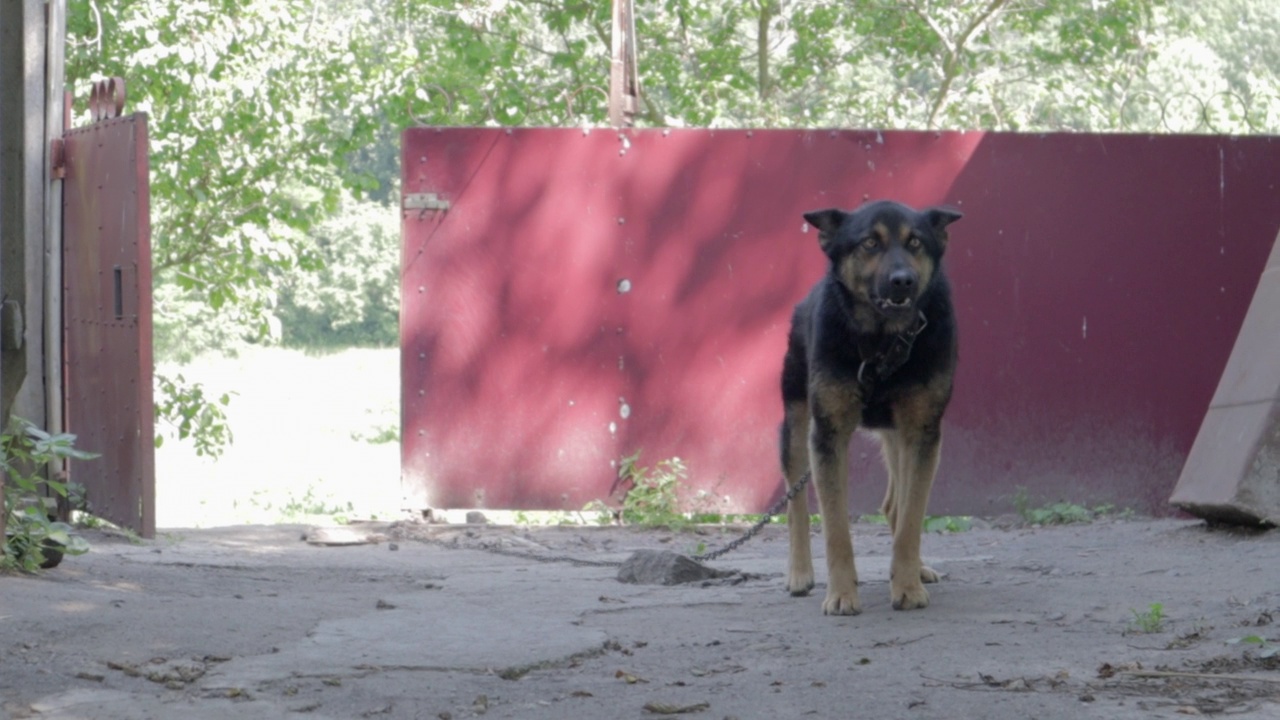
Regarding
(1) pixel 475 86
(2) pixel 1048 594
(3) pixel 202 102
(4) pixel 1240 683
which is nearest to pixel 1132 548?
(2) pixel 1048 594

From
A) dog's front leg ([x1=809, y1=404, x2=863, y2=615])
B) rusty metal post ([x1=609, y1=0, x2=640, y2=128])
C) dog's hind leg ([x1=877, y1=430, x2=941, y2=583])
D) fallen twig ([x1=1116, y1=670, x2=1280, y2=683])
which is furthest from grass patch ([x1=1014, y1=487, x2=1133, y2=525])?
fallen twig ([x1=1116, y1=670, x2=1280, y2=683])

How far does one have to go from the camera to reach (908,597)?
5496 millimetres

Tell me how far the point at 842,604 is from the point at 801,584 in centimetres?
66

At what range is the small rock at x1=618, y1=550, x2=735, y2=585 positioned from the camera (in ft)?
21.9

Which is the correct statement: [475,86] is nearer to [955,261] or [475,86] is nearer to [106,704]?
[955,261]

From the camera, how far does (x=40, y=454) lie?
6008mm

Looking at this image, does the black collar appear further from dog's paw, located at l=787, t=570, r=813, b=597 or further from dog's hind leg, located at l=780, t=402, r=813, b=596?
dog's paw, located at l=787, t=570, r=813, b=597

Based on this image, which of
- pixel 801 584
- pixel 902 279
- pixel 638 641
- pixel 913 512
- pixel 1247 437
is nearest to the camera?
pixel 638 641

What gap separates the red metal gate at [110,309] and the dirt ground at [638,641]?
824mm

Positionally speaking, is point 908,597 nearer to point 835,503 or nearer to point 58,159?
point 835,503

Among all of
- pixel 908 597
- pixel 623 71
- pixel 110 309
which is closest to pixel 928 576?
pixel 908 597

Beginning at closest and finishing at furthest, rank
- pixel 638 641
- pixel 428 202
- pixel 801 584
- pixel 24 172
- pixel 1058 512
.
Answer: pixel 638 641
pixel 801 584
pixel 24 172
pixel 1058 512
pixel 428 202

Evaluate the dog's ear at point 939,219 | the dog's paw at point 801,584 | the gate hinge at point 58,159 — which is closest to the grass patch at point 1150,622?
the dog's paw at point 801,584

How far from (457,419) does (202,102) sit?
636 centimetres
